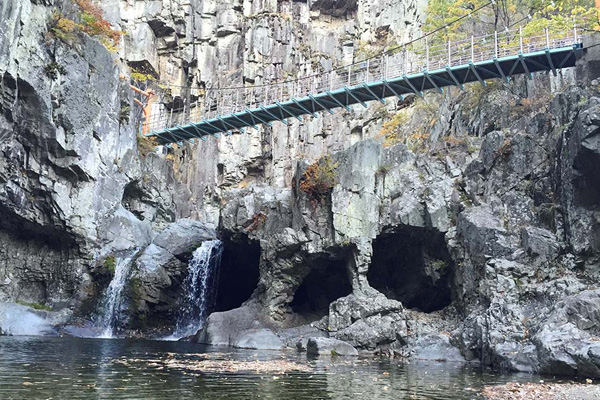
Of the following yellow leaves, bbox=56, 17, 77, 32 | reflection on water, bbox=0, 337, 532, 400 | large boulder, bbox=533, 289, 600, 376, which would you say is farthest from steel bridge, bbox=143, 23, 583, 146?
reflection on water, bbox=0, 337, 532, 400

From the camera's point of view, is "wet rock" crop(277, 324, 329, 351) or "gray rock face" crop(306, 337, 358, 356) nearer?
"gray rock face" crop(306, 337, 358, 356)

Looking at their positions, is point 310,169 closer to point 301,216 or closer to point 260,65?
point 301,216

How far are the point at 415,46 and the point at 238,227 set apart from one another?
25.0 m

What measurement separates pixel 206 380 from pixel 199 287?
55.9 feet

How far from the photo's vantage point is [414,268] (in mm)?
24453

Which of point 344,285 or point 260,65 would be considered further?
point 260,65

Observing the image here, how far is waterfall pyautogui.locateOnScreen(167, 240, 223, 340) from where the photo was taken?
26484 mm

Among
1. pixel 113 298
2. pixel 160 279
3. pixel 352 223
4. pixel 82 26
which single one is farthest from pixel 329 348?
pixel 82 26

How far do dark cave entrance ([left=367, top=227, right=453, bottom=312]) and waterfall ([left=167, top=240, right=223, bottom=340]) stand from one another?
7.77 meters

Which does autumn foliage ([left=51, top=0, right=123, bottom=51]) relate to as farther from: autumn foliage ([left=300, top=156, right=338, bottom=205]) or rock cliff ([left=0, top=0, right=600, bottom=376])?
autumn foliage ([left=300, top=156, right=338, bottom=205])

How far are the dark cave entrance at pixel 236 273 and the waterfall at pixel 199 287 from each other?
542mm

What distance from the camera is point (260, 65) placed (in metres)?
48.0

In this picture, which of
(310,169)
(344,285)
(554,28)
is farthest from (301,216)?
(554,28)

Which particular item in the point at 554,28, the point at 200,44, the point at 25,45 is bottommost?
the point at 25,45
